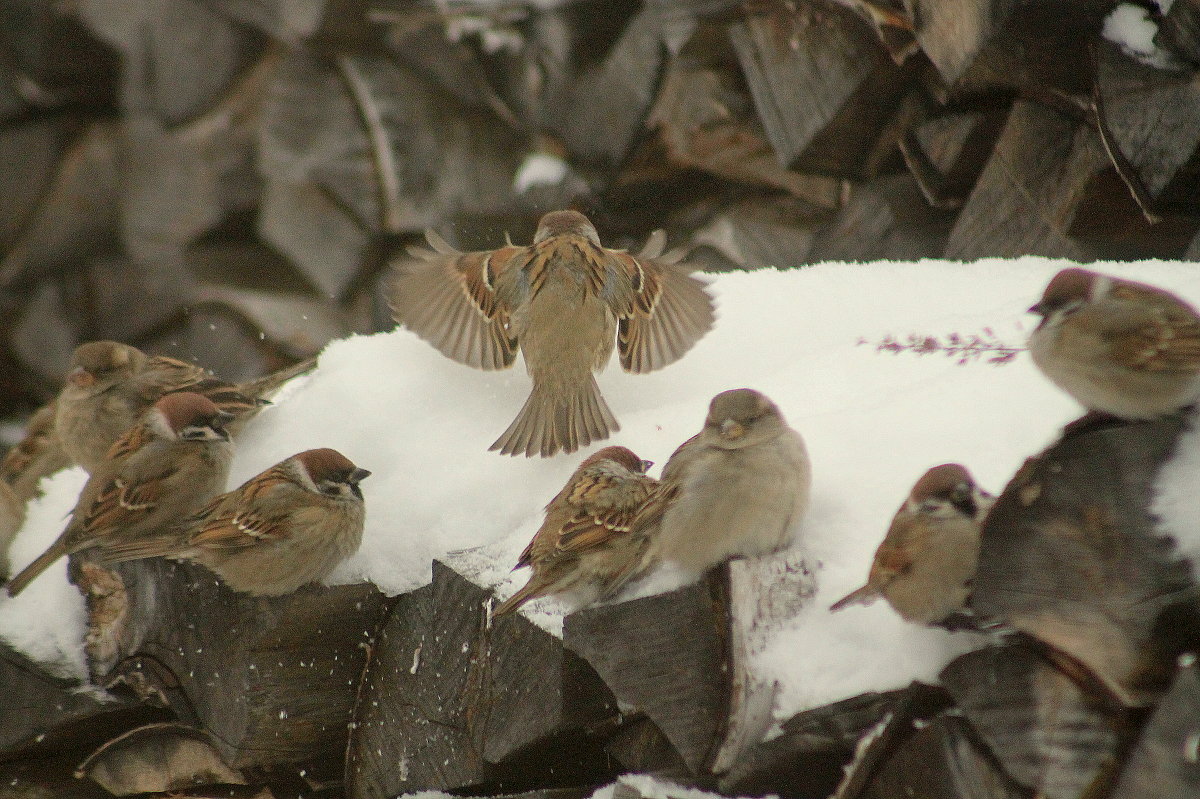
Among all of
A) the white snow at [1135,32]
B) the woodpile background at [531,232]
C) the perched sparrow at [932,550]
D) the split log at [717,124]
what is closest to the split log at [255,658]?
the woodpile background at [531,232]

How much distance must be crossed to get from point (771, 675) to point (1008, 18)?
1.86 meters

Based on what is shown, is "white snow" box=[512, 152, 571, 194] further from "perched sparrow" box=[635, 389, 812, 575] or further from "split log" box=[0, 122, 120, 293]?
"split log" box=[0, 122, 120, 293]

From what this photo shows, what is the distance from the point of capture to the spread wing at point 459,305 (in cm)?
322

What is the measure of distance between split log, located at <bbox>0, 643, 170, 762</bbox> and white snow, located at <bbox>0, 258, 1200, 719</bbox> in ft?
0.17

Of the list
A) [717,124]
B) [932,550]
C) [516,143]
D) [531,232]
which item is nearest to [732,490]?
[932,550]

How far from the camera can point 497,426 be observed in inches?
119

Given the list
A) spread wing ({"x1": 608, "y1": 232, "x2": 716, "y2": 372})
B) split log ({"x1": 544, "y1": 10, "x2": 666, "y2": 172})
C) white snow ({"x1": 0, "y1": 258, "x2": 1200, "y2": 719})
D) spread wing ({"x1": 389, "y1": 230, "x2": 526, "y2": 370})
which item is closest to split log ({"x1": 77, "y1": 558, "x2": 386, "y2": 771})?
white snow ({"x1": 0, "y1": 258, "x2": 1200, "y2": 719})

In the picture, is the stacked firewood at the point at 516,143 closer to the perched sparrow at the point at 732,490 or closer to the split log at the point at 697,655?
the perched sparrow at the point at 732,490

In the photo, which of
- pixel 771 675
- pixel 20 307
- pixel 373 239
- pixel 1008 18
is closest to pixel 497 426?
pixel 771 675

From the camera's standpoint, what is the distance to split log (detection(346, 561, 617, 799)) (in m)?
2.17

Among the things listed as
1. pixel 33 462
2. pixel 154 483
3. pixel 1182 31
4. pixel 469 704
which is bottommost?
pixel 33 462

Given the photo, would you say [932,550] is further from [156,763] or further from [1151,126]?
[156,763]

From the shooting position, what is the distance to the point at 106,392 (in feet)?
11.7

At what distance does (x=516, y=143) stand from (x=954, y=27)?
2.74 m
